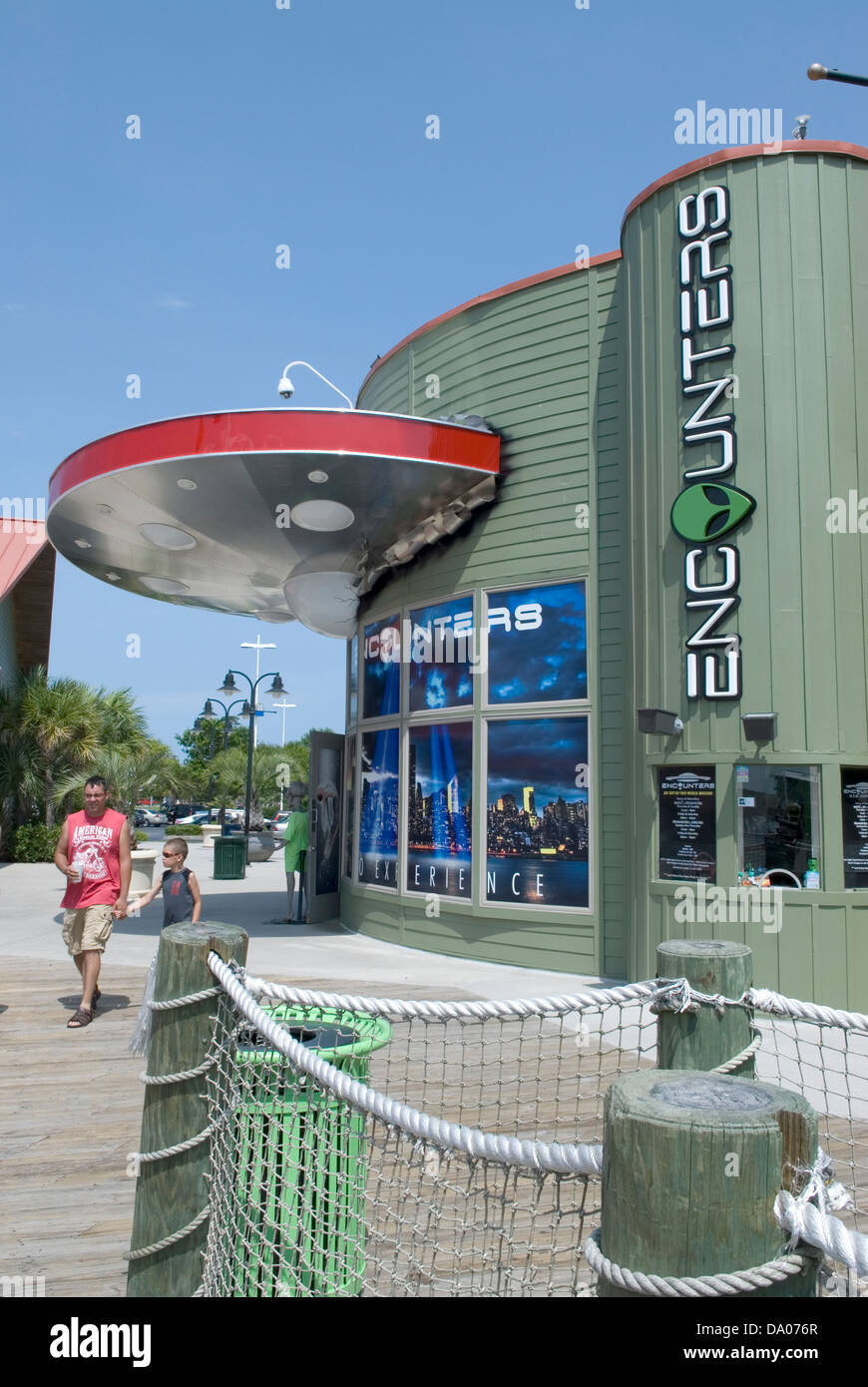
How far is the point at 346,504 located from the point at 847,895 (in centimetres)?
645

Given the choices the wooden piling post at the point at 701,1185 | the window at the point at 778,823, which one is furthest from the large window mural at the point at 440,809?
the wooden piling post at the point at 701,1185

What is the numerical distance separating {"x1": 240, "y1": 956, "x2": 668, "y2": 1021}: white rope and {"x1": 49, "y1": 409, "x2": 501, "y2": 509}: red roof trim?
281 inches

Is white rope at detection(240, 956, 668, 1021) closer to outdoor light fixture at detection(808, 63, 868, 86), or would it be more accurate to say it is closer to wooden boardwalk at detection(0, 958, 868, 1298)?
wooden boardwalk at detection(0, 958, 868, 1298)

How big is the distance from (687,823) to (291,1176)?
18.9 feet

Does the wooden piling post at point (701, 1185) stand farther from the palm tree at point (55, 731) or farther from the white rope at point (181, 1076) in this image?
the palm tree at point (55, 731)

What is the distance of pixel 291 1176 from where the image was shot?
3.09 meters

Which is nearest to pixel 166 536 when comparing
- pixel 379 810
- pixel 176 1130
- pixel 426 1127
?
pixel 379 810

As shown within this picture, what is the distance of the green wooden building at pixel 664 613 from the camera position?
780 centimetres

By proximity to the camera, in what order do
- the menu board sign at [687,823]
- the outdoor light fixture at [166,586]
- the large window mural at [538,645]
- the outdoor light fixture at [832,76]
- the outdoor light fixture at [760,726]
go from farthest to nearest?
1. the outdoor light fixture at [166,586]
2. the large window mural at [538,645]
3. the menu board sign at [687,823]
4. the outdoor light fixture at [760,726]
5. the outdoor light fixture at [832,76]

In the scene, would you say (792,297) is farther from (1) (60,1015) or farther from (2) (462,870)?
(1) (60,1015)

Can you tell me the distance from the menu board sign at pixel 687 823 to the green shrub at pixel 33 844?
60.3 feet

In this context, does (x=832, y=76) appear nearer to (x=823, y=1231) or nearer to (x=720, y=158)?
(x=720, y=158)

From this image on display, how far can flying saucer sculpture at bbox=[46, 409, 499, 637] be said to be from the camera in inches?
372

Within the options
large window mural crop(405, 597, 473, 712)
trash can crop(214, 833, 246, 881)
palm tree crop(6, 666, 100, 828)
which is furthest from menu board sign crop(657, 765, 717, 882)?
palm tree crop(6, 666, 100, 828)
